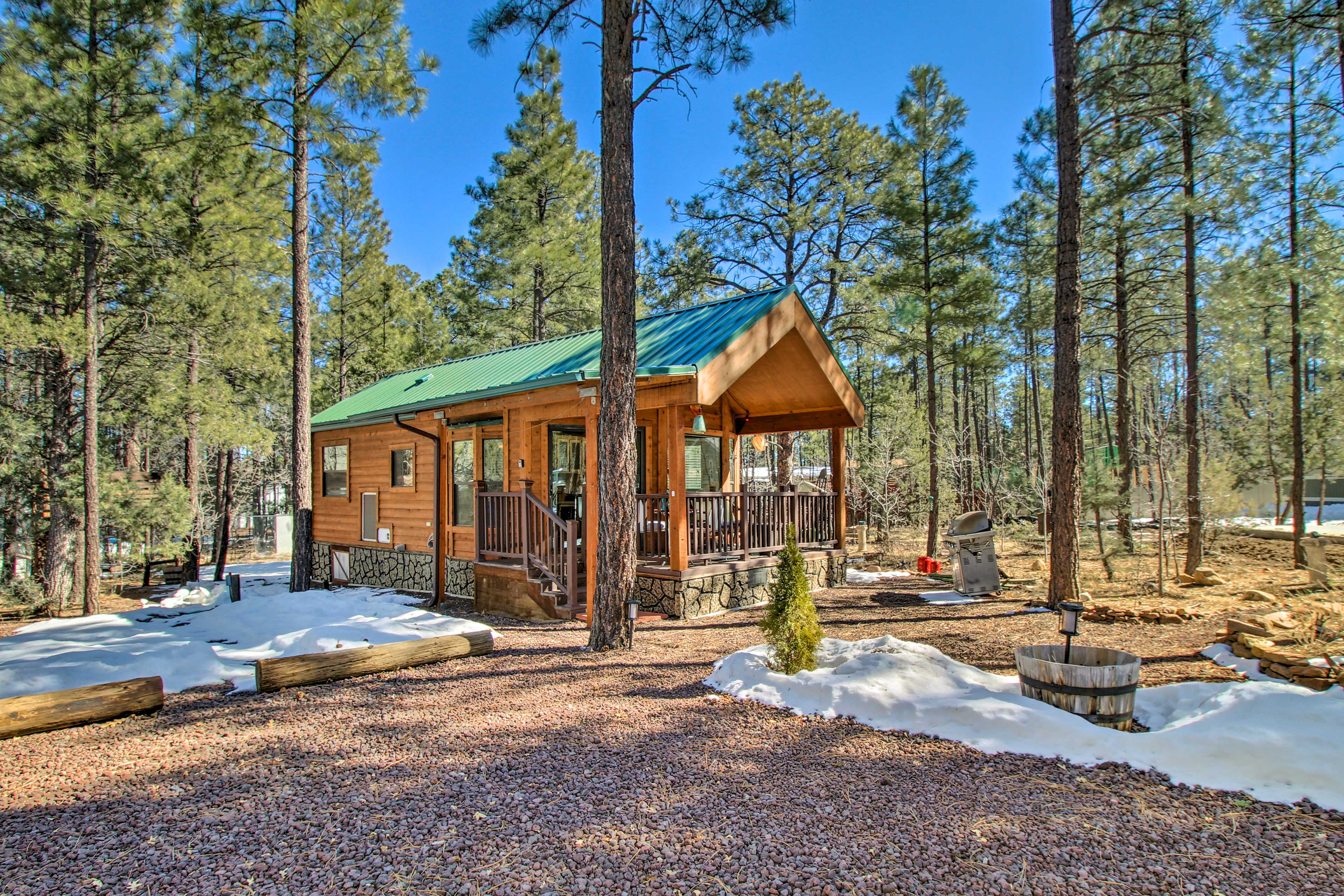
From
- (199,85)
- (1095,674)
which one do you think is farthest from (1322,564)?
(199,85)

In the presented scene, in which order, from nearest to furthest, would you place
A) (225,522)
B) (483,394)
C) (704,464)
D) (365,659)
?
(365,659), (483,394), (704,464), (225,522)

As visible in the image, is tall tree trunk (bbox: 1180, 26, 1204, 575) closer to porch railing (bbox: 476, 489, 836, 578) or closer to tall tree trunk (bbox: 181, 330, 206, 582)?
porch railing (bbox: 476, 489, 836, 578)

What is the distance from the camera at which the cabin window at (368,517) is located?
1213cm

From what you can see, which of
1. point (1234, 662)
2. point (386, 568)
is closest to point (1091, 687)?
point (1234, 662)

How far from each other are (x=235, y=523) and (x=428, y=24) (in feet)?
85.5

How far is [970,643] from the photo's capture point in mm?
6395

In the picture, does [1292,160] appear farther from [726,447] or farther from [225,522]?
[225,522]

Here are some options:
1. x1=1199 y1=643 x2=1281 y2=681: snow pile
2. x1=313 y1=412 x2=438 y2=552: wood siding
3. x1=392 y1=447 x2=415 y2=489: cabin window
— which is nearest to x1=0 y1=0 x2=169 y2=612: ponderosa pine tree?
x1=313 y1=412 x2=438 y2=552: wood siding

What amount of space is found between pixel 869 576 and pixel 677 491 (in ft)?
16.9

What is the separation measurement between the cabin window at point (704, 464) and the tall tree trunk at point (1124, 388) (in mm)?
6685

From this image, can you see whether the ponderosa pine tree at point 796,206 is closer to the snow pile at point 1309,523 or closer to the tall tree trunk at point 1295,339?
the tall tree trunk at point 1295,339

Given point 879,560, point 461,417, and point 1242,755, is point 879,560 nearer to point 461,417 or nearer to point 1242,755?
point 461,417

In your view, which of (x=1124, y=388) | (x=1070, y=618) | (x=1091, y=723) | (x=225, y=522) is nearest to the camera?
(x=1091, y=723)

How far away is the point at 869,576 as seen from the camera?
1131 centimetres
